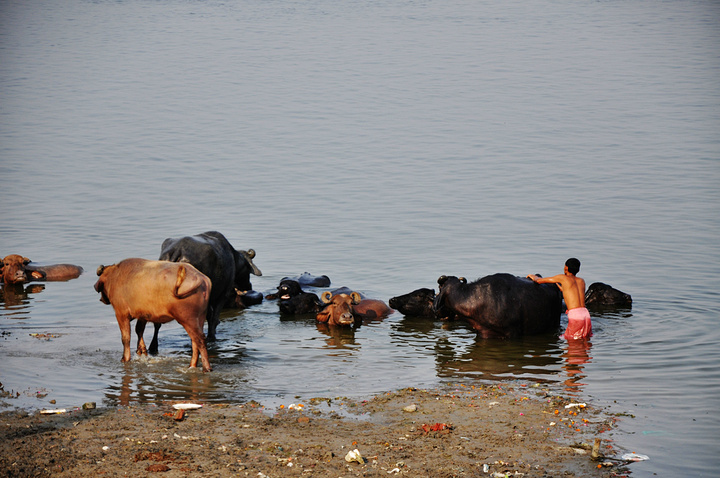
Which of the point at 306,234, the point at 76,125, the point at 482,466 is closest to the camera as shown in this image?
the point at 482,466

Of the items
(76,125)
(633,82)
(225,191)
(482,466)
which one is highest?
(633,82)

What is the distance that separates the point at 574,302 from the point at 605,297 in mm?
2095

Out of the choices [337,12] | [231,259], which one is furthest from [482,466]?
[337,12]

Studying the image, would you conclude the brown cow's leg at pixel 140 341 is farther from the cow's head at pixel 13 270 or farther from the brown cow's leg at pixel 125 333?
Result: the cow's head at pixel 13 270

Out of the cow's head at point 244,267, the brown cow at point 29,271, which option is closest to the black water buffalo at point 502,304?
the cow's head at point 244,267

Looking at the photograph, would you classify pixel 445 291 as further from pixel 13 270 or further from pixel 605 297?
pixel 13 270

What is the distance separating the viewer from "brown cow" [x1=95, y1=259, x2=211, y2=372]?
34.6ft

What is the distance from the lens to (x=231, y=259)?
522 inches

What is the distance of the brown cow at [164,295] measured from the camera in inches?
415

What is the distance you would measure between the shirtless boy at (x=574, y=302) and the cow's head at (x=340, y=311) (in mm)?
2948

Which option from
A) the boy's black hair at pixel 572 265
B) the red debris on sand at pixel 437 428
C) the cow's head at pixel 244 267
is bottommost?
the red debris on sand at pixel 437 428

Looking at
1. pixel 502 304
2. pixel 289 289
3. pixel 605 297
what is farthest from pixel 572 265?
pixel 289 289

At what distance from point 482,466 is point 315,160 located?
22.2 m

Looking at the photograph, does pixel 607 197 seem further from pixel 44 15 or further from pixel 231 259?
pixel 44 15
